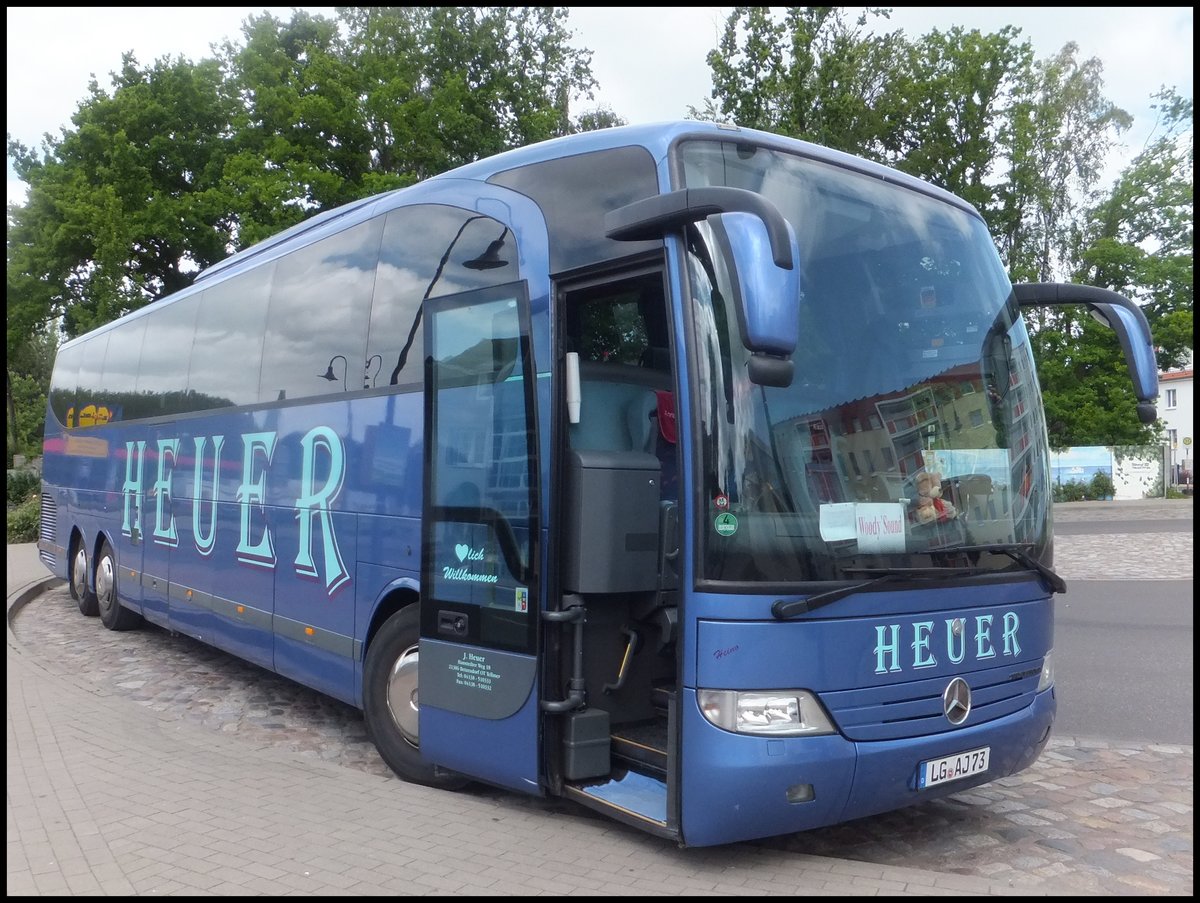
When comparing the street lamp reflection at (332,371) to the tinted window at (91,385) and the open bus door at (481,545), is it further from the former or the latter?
the tinted window at (91,385)

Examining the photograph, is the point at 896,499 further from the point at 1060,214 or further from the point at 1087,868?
the point at 1060,214

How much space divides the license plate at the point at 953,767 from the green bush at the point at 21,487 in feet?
107

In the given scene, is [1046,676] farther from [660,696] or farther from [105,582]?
[105,582]

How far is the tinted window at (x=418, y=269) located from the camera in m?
5.93

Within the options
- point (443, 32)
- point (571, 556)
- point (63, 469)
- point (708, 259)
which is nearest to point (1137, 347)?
point (708, 259)

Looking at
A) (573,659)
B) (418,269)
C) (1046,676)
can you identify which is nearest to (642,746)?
(573,659)

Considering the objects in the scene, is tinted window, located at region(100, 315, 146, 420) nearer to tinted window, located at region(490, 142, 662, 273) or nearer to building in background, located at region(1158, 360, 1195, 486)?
tinted window, located at region(490, 142, 662, 273)

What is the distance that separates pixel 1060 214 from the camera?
41.1m

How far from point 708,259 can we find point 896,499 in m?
1.36

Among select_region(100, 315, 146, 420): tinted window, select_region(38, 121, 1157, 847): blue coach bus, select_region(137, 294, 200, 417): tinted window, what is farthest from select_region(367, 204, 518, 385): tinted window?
select_region(100, 315, 146, 420): tinted window

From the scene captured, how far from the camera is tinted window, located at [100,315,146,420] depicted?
39.4 ft

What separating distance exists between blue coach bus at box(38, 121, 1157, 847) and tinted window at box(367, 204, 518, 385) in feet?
0.08

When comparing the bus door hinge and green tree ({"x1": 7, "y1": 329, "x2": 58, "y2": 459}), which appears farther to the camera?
green tree ({"x1": 7, "y1": 329, "x2": 58, "y2": 459})

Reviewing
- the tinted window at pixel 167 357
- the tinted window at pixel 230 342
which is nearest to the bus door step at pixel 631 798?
the tinted window at pixel 230 342
